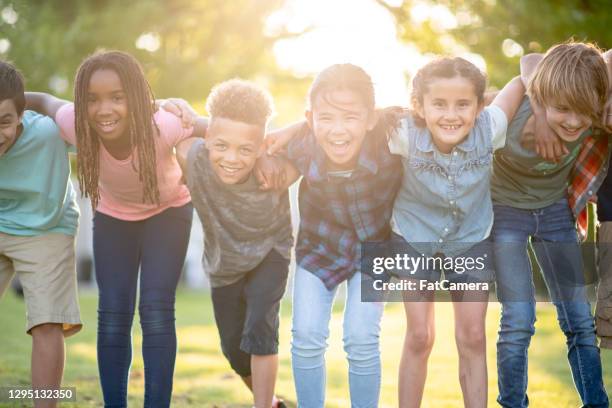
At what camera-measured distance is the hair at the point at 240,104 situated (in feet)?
12.8

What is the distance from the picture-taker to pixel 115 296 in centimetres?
395

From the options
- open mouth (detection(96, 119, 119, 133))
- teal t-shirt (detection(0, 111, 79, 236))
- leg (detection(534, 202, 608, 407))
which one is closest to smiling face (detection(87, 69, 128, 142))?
open mouth (detection(96, 119, 119, 133))

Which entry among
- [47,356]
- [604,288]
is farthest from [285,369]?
[604,288]

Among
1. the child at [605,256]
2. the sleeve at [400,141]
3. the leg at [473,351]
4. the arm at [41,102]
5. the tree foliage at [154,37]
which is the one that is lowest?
the leg at [473,351]

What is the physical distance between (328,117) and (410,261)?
76 cm

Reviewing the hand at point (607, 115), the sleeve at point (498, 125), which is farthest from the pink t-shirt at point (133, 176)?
the hand at point (607, 115)

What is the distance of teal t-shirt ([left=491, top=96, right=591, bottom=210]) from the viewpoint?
387cm

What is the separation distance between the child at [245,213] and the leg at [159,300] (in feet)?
0.63

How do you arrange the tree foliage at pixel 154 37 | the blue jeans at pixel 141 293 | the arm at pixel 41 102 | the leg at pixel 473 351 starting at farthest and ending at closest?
1. the tree foliage at pixel 154 37
2. the arm at pixel 41 102
3. the blue jeans at pixel 141 293
4. the leg at pixel 473 351

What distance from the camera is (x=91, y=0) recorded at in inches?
387

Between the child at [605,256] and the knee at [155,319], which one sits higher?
the child at [605,256]

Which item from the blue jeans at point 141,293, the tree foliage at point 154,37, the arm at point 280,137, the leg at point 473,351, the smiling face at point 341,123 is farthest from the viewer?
the tree foliage at point 154,37

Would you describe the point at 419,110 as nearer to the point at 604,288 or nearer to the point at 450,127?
the point at 450,127

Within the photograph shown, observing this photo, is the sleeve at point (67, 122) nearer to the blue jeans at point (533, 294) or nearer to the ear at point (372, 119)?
the ear at point (372, 119)
